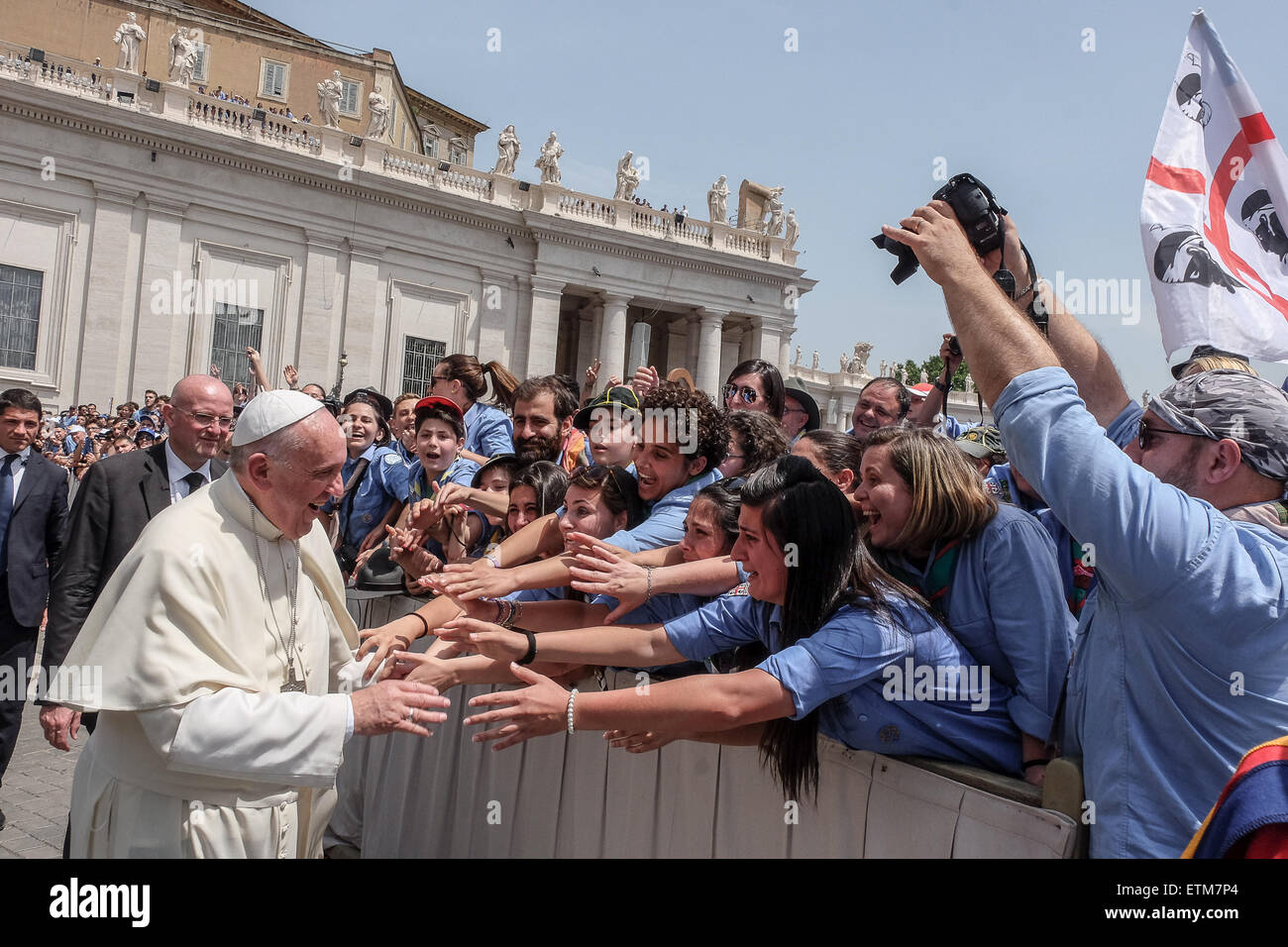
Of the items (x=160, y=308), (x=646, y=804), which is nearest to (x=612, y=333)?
(x=160, y=308)

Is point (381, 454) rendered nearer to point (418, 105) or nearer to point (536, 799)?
point (536, 799)

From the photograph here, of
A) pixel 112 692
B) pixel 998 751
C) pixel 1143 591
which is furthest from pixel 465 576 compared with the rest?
pixel 1143 591

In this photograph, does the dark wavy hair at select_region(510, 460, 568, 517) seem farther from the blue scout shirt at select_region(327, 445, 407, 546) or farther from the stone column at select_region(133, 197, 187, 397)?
the stone column at select_region(133, 197, 187, 397)

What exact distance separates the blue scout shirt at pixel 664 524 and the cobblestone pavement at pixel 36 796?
3.49 meters

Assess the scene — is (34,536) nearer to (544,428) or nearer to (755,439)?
(544,428)

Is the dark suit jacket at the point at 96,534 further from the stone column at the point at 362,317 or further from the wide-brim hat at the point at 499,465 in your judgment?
the stone column at the point at 362,317

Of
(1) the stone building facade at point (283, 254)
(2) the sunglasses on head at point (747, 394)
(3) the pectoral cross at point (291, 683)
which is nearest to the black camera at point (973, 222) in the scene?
Answer: (3) the pectoral cross at point (291, 683)

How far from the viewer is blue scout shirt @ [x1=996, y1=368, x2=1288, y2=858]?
1.88 m

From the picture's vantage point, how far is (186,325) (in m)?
29.0

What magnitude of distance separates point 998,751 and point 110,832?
2.65m

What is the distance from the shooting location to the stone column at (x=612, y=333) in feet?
121

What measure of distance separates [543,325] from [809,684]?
1318 inches

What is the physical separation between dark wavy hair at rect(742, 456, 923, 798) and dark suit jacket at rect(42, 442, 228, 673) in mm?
3847
